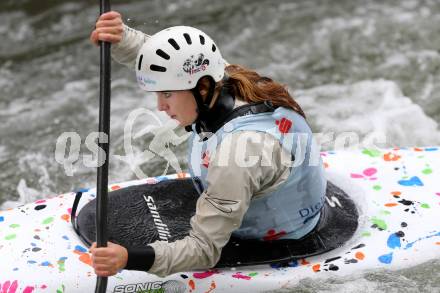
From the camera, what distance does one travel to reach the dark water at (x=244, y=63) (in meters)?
4.58

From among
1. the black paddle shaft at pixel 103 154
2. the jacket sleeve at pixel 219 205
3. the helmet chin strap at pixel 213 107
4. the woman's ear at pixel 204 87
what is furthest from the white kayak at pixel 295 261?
the woman's ear at pixel 204 87

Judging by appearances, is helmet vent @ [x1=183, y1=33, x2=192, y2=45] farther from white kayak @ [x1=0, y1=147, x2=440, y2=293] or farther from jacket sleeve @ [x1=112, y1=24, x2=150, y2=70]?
white kayak @ [x1=0, y1=147, x2=440, y2=293]

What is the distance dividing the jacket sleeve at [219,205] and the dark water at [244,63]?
6.54 feet

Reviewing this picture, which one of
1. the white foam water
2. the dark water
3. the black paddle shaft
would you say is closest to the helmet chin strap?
the black paddle shaft

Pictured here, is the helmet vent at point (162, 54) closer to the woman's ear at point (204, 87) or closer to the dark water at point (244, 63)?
the woman's ear at point (204, 87)

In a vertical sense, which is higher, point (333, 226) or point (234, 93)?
point (234, 93)

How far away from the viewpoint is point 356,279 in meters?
2.64

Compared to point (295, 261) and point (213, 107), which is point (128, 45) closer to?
point (213, 107)

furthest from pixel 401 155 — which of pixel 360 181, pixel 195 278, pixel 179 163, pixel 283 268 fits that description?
pixel 179 163

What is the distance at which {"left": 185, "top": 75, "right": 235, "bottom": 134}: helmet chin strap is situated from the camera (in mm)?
2311

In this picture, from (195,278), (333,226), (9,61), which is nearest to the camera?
(195,278)

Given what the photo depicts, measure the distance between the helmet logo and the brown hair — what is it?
0.11 meters

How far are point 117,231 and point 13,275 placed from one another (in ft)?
1.30

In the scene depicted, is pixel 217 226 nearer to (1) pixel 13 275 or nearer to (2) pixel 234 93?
(2) pixel 234 93
